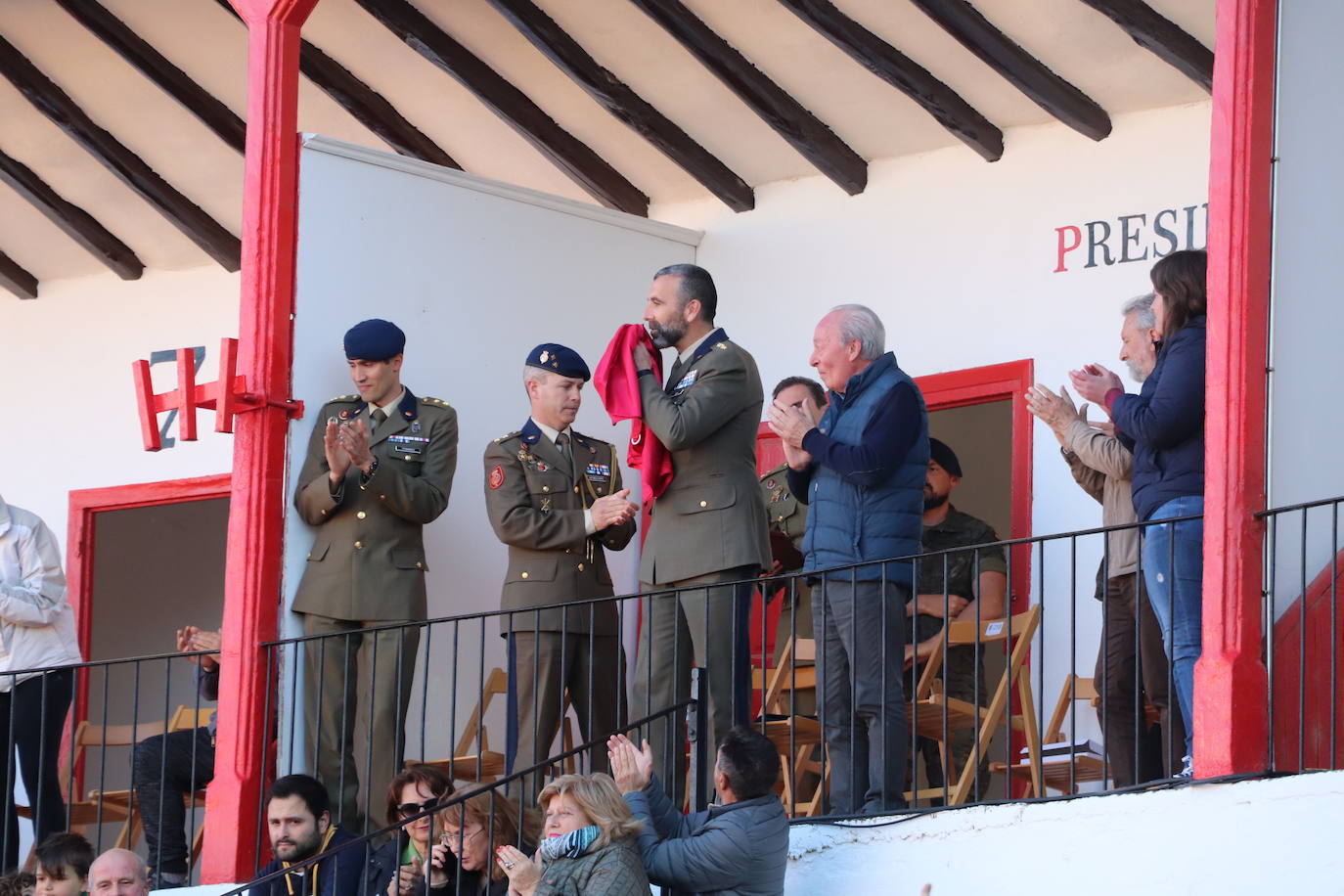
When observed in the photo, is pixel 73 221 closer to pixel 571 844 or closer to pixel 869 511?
pixel 869 511

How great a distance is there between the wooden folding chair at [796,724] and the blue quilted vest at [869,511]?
0.81 metres

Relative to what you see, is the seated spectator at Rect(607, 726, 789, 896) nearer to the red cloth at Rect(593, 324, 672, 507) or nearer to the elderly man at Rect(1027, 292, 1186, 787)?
the elderly man at Rect(1027, 292, 1186, 787)

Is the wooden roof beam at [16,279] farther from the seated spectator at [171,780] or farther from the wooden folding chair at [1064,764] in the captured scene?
the wooden folding chair at [1064,764]

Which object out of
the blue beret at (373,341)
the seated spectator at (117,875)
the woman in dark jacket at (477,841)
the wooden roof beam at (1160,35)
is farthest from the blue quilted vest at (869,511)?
the seated spectator at (117,875)

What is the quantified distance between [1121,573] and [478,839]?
2.31 m

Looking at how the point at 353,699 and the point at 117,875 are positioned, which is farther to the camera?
the point at 353,699

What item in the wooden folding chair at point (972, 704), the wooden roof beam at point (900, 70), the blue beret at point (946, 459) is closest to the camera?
the wooden folding chair at point (972, 704)

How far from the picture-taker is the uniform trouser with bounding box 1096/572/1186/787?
6.55 m

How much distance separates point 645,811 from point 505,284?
3442 mm

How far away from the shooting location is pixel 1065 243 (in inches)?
356

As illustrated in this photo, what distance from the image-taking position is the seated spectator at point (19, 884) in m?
7.48

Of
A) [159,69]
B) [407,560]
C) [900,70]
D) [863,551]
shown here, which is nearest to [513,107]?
[159,69]

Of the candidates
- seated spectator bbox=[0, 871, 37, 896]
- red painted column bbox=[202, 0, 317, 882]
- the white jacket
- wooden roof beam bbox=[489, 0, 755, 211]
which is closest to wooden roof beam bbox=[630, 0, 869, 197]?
wooden roof beam bbox=[489, 0, 755, 211]

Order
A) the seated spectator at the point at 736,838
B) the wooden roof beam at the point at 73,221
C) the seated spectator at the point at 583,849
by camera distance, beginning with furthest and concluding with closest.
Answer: the wooden roof beam at the point at 73,221 → the seated spectator at the point at 736,838 → the seated spectator at the point at 583,849
